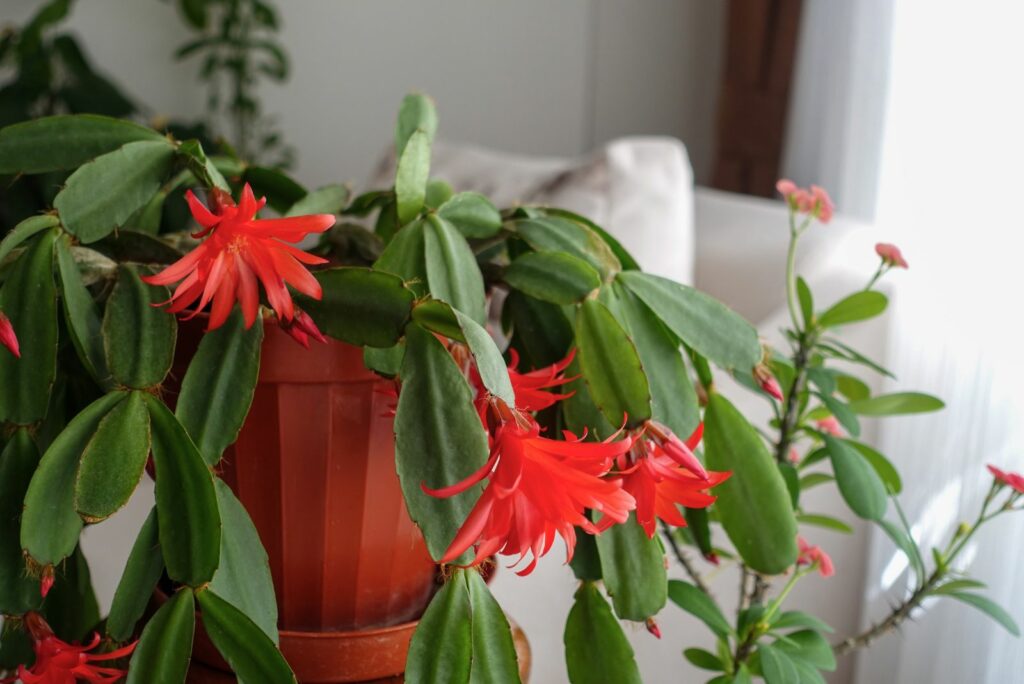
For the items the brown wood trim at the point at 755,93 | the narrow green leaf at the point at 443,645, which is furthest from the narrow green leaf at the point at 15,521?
the brown wood trim at the point at 755,93

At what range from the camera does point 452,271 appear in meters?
0.62

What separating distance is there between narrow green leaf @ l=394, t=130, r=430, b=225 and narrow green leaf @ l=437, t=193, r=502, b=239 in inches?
0.7

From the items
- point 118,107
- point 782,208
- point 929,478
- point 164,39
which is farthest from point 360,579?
Result: point 164,39

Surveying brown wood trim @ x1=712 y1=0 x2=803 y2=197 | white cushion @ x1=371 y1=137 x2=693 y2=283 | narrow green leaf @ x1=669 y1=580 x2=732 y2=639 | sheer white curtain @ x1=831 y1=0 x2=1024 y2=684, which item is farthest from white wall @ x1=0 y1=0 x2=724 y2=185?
narrow green leaf @ x1=669 y1=580 x2=732 y2=639

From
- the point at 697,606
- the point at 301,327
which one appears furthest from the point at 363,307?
the point at 697,606

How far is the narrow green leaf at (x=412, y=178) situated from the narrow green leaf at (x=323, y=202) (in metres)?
0.10

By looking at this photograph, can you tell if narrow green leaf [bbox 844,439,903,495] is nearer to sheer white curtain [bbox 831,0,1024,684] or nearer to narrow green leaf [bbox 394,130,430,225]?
sheer white curtain [bbox 831,0,1024,684]

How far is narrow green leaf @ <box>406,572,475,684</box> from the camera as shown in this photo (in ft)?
1.73

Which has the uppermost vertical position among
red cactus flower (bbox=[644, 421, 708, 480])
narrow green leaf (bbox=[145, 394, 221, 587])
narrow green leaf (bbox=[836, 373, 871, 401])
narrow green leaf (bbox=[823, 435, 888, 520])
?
red cactus flower (bbox=[644, 421, 708, 480])

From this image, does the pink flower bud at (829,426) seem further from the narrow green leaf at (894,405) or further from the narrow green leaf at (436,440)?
the narrow green leaf at (436,440)

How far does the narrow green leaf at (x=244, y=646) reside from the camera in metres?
0.54

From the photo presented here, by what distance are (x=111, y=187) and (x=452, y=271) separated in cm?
21

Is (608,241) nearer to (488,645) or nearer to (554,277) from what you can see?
Answer: (554,277)

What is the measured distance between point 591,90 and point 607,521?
2.70 m
